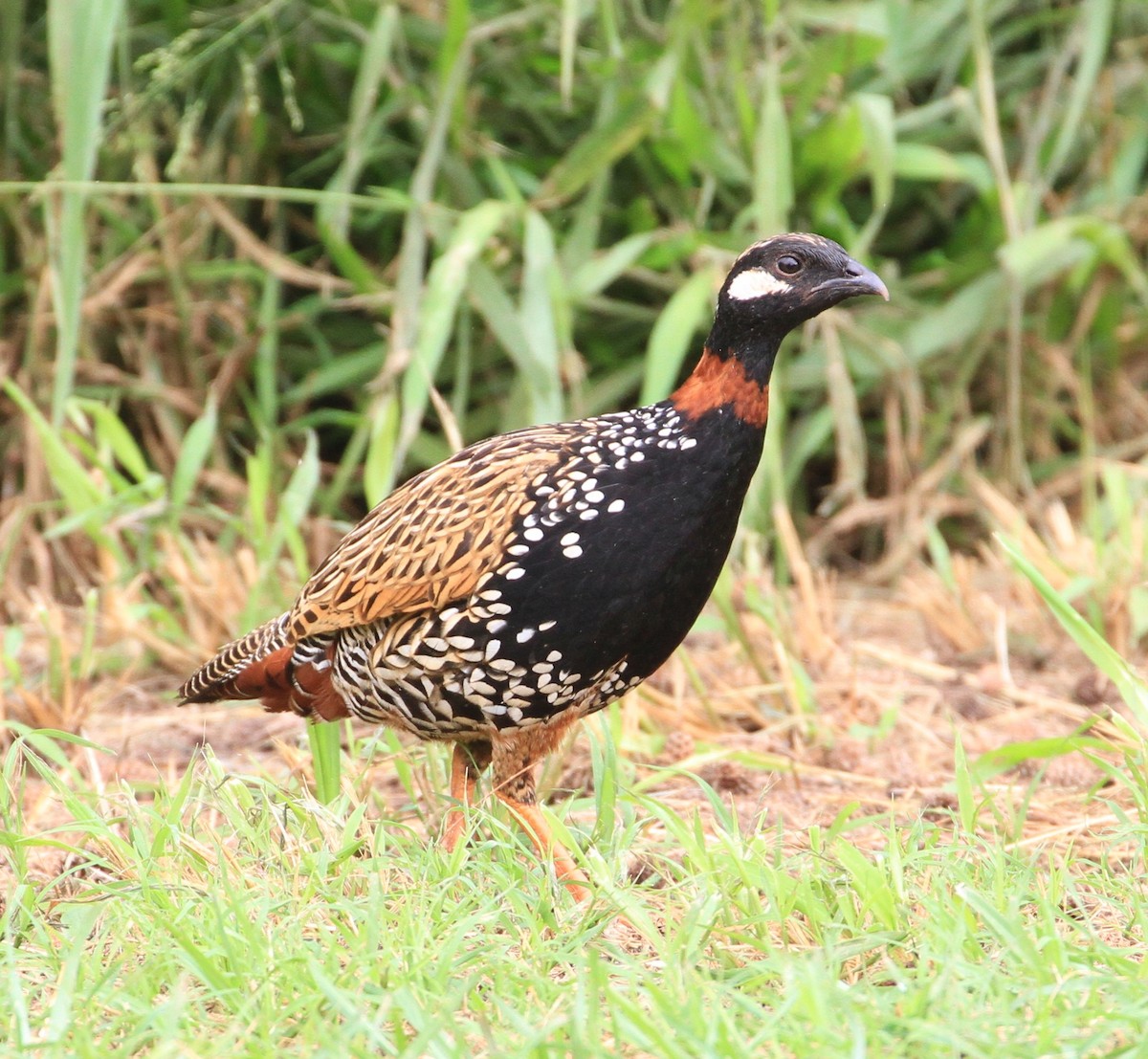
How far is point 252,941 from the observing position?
263cm

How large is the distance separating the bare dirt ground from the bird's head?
90 centimetres

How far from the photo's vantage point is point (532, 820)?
3434 mm

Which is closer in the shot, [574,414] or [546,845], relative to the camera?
[546,845]

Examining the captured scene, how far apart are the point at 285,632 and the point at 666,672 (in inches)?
53.8

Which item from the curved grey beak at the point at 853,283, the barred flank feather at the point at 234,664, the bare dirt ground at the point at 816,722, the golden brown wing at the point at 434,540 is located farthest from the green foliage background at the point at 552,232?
the curved grey beak at the point at 853,283

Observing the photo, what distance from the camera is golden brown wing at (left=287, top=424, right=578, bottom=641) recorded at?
3.39m

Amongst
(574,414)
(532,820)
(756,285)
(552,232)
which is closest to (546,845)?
(532,820)

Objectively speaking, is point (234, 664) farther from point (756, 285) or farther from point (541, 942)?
point (756, 285)

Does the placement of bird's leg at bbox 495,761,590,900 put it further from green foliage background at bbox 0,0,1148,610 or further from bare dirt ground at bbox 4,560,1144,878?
green foliage background at bbox 0,0,1148,610

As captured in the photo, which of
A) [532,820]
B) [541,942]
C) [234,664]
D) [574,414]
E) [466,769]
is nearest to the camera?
[541,942]

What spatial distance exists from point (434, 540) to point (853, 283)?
0.99 meters

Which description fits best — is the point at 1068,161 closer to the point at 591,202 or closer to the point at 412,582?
the point at 591,202

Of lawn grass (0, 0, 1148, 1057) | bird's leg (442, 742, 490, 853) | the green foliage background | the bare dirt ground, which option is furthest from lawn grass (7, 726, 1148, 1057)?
the green foliage background

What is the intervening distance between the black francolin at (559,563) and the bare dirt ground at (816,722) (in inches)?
9.4
